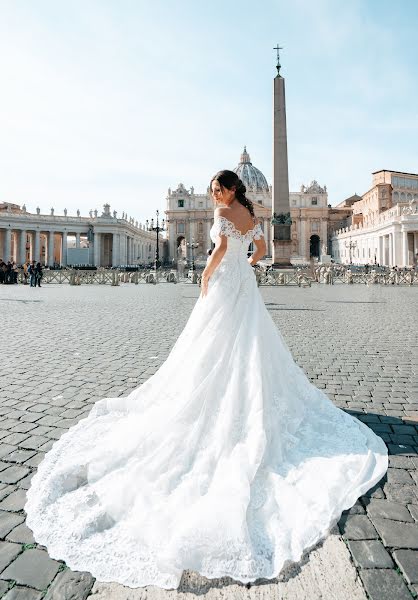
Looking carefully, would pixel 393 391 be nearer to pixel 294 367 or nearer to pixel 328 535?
pixel 294 367

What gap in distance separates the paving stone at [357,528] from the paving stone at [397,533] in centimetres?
4

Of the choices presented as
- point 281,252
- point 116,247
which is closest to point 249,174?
point 116,247

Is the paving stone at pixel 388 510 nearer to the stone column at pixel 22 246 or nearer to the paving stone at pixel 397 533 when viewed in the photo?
the paving stone at pixel 397 533

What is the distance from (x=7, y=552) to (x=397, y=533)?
1.86m

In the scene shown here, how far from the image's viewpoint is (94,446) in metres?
2.77

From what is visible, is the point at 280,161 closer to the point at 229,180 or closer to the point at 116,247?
the point at 229,180

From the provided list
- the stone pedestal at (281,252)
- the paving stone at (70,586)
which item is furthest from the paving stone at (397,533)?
the stone pedestal at (281,252)

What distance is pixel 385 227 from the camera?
4812cm

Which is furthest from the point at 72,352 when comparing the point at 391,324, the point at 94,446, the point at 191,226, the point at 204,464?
the point at 191,226

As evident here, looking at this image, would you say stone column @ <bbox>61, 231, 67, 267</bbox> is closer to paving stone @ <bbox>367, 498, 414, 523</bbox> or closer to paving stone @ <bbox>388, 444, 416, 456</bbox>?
paving stone @ <bbox>388, 444, 416, 456</bbox>

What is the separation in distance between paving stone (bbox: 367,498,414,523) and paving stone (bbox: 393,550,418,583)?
0.84 ft

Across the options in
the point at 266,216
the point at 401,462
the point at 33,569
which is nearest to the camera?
the point at 33,569

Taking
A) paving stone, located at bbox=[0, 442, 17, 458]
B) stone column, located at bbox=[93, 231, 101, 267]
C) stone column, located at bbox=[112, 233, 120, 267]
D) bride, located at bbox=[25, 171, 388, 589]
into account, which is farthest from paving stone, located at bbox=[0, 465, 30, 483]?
stone column, located at bbox=[112, 233, 120, 267]

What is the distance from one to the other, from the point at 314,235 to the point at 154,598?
84.1m
